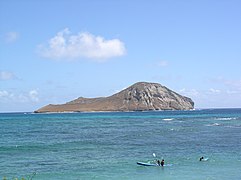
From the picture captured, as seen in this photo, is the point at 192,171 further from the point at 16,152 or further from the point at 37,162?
the point at 16,152

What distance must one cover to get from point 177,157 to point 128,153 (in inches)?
266

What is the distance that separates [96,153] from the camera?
50438 millimetres

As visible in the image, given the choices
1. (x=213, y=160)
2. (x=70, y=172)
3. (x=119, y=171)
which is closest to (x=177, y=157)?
(x=213, y=160)

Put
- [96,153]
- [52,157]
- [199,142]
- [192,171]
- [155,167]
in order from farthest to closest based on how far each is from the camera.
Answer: [199,142] → [96,153] → [52,157] → [155,167] → [192,171]

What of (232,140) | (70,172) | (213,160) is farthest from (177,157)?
(232,140)

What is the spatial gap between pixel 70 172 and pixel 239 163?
1689 centimetres

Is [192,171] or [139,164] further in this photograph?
[139,164]

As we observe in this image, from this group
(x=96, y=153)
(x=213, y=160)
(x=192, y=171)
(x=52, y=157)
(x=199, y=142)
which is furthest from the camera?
(x=199, y=142)

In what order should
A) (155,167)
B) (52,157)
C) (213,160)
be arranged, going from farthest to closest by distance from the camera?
(52,157) → (213,160) → (155,167)

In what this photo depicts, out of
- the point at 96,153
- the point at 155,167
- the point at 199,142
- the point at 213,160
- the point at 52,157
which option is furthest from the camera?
the point at 199,142

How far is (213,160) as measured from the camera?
43250 mm

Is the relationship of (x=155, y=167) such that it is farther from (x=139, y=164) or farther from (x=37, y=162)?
(x=37, y=162)

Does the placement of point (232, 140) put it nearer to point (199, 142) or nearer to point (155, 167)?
point (199, 142)

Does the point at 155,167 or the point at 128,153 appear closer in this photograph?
the point at 155,167
